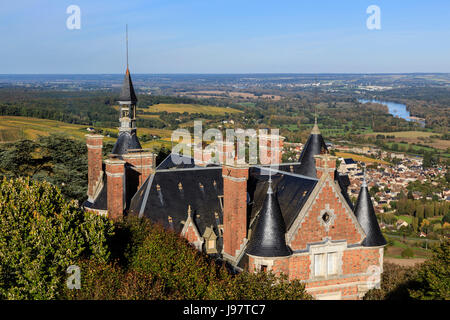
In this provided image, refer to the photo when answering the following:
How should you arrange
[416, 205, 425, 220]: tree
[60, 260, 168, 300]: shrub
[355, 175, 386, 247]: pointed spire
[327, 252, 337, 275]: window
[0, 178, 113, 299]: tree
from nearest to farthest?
1. [60, 260, 168, 300]: shrub
2. [0, 178, 113, 299]: tree
3. [327, 252, 337, 275]: window
4. [355, 175, 386, 247]: pointed spire
5. [416, 205, 425, 220]: tree

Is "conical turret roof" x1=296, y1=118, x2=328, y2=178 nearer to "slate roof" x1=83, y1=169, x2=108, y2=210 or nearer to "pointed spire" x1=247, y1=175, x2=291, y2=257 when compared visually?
→ "pointed spire" x1=247, y1=175, x2=291, y2=257

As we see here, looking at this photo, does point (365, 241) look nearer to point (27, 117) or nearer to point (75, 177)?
point (75, 177)

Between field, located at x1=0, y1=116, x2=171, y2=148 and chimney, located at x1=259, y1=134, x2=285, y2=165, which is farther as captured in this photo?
field, located at x1=0, y1=116, x2=171, y2=148

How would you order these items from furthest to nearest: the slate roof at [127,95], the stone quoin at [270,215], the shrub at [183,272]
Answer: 1. the slate roof at [127,95]
2. the stone quoin at [270,215]
3. the shrub at [183,272]

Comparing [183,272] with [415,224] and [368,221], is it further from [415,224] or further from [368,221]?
[415,224]

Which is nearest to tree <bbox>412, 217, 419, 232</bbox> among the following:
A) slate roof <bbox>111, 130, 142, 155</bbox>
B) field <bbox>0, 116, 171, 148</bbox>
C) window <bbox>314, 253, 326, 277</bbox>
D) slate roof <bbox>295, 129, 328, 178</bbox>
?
field <bbox>0, 116, 171, 148</bbox>

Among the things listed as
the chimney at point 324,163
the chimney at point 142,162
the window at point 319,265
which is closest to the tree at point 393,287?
the window at point 319,265

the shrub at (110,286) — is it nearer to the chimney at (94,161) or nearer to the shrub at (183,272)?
the shrub at (183,272)

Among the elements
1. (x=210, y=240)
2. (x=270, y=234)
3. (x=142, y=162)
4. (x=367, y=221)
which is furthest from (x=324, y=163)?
(x=142, y=162)
